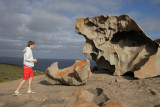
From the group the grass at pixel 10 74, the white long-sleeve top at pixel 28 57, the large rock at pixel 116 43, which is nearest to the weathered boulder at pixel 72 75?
the white long-sleeve top at pixel 28 57

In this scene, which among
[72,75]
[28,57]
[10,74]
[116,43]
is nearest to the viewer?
[28,57]

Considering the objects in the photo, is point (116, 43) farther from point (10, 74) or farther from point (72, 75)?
point (10, 74)

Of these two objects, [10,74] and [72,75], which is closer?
[72,75]

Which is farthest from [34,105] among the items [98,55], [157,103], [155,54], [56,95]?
[155,54]

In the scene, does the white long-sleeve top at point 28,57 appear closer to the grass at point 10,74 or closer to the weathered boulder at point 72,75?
the weathered boulder at point 72,75

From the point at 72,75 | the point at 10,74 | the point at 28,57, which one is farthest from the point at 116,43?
the point at 10,74

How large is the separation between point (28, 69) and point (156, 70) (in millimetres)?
7337

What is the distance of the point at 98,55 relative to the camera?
10867 mm

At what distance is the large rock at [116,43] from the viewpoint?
995cm

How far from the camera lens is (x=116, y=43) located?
11.1m

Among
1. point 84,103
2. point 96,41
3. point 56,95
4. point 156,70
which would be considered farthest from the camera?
point 96,41

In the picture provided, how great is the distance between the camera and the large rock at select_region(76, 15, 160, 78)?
32.6 ft

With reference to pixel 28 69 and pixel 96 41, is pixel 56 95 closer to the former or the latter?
pixel 28 69

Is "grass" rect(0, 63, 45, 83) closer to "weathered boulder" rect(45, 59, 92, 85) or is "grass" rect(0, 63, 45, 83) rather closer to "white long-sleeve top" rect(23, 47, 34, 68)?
"weathered boulder" rect(45, 59, 92, 85)
